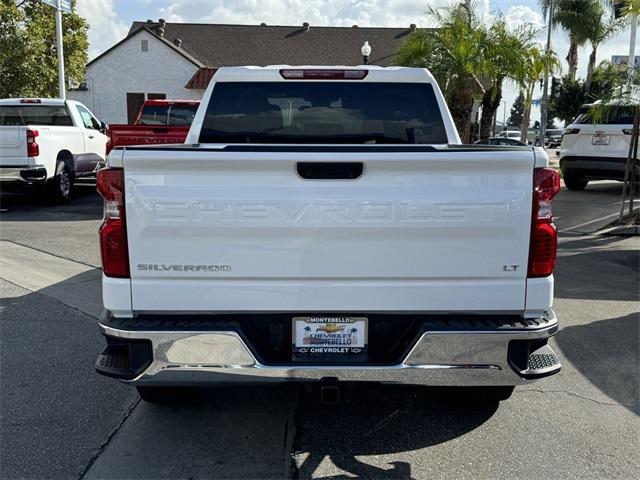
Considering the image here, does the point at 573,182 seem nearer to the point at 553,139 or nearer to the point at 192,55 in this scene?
the point at 192,55

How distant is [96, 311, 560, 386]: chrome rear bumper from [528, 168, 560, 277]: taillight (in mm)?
275

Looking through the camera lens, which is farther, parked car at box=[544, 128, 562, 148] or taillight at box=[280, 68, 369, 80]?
parked car at box=[544, 128, 562, 148]

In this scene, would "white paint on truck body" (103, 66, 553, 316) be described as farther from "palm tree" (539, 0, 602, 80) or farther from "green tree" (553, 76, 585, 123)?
"palm tree" (539, 0, 602, 80)

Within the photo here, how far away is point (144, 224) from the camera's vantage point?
2920mm

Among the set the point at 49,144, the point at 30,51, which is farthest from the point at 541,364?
the point at 30,51

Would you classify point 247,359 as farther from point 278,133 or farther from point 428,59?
point 428,59

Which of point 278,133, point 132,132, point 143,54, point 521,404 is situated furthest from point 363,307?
point 143,54

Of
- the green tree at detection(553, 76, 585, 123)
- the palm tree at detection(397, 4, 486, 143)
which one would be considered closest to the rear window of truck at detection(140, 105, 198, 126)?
the palm tree at detection(397, 4, 486, 143)

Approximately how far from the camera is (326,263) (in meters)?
2.97

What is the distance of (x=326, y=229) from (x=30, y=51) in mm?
24001

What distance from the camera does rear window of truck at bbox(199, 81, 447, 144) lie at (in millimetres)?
4578

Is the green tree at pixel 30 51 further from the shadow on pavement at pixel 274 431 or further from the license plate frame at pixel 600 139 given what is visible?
the shadow on pavement at pixel 274 431

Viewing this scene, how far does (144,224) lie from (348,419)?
5.86 feet

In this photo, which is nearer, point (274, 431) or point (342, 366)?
point (342, 366)
